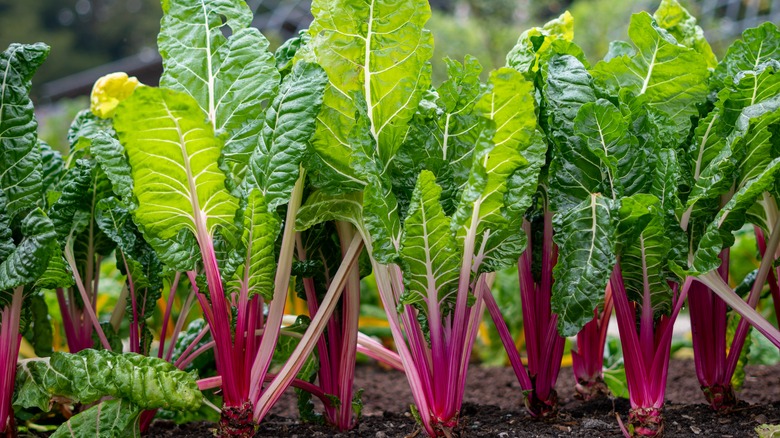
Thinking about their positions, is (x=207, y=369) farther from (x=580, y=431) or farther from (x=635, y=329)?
(x=635, y=329)

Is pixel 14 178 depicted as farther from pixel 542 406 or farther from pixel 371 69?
pixel 542 406

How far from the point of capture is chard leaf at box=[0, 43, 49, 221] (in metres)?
1.54

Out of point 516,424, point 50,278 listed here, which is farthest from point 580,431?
point 50,278

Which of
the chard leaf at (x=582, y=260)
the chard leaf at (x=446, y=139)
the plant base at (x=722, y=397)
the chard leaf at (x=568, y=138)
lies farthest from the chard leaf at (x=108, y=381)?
the plant base at (x=722, y=397)

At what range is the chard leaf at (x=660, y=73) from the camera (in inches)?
62.0

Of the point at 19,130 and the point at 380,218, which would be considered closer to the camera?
the point at 380,218

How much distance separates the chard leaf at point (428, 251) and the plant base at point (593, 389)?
0.60 m

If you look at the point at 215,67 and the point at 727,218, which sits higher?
the point at 215,67

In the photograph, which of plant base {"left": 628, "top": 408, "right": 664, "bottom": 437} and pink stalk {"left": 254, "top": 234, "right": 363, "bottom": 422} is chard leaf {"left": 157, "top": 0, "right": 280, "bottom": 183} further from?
plant base {"left": 628, "top": 408, "right": 664, "bottom": 437}

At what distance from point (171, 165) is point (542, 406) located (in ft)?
3.19

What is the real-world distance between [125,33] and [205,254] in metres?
23.0

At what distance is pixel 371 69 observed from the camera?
4.84ft

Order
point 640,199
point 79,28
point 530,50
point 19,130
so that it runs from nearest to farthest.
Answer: point 640,199, point 19,130, point 530,50, point 79,28

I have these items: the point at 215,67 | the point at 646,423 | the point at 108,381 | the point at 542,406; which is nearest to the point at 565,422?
the point at 542,406
